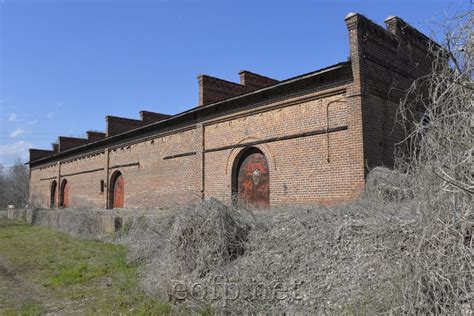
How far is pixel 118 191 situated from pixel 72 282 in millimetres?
15783

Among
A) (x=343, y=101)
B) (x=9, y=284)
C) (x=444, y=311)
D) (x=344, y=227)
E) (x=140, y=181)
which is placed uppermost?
(x=343, y=101)

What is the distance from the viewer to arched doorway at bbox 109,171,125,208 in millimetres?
23516

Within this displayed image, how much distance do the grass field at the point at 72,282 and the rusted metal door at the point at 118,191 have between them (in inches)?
371

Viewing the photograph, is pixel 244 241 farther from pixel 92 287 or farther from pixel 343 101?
pixel 343 101

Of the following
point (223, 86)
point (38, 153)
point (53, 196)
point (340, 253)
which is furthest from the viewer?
point (38, 153)

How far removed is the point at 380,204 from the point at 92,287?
613cm

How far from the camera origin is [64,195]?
3362 cm

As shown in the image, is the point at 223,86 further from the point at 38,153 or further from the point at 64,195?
the point at 38,153

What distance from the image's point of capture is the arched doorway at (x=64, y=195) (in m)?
32.8

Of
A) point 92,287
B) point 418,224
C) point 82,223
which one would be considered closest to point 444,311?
point 418,224

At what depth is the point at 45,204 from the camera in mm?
38125

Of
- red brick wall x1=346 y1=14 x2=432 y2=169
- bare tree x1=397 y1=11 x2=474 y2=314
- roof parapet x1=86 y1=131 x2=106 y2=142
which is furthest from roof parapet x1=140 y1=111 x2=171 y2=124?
bare tree x1=397 y1=11 x2=474 y2=314

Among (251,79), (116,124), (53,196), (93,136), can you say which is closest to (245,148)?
(251,79)

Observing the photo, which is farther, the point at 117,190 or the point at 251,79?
the point at 117,190
